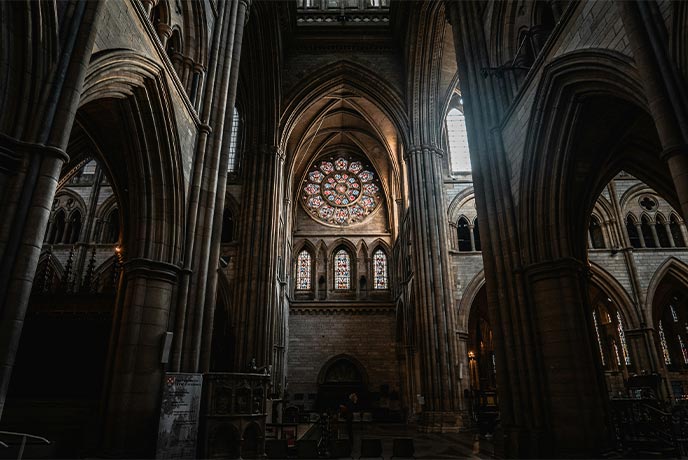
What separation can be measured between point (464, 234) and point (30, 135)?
58.4ft

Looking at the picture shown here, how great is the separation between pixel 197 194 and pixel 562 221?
766cm

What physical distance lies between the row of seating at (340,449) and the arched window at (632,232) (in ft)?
58.3

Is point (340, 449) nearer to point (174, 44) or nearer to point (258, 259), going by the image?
point (174, 44)

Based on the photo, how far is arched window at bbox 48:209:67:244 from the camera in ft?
71.2

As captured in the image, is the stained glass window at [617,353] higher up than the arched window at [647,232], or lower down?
lower down

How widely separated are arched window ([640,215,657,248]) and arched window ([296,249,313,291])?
18.5 m

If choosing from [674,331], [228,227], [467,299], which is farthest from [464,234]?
[674,331]

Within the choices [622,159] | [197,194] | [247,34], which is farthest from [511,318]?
[247,34]

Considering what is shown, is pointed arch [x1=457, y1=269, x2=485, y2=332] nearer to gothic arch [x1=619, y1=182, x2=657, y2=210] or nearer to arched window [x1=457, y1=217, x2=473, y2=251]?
arched window [x1=457, y1=217, x2=473, y2=251]

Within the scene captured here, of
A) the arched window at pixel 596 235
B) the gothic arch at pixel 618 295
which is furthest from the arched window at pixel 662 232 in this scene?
the gothic arch at pixel 618 295

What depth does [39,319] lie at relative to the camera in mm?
11594

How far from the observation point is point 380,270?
94.3ft

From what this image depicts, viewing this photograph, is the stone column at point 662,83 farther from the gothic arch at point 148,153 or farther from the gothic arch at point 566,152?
the gothic arch at point 148,153

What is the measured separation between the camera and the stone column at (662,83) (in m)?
4.85
